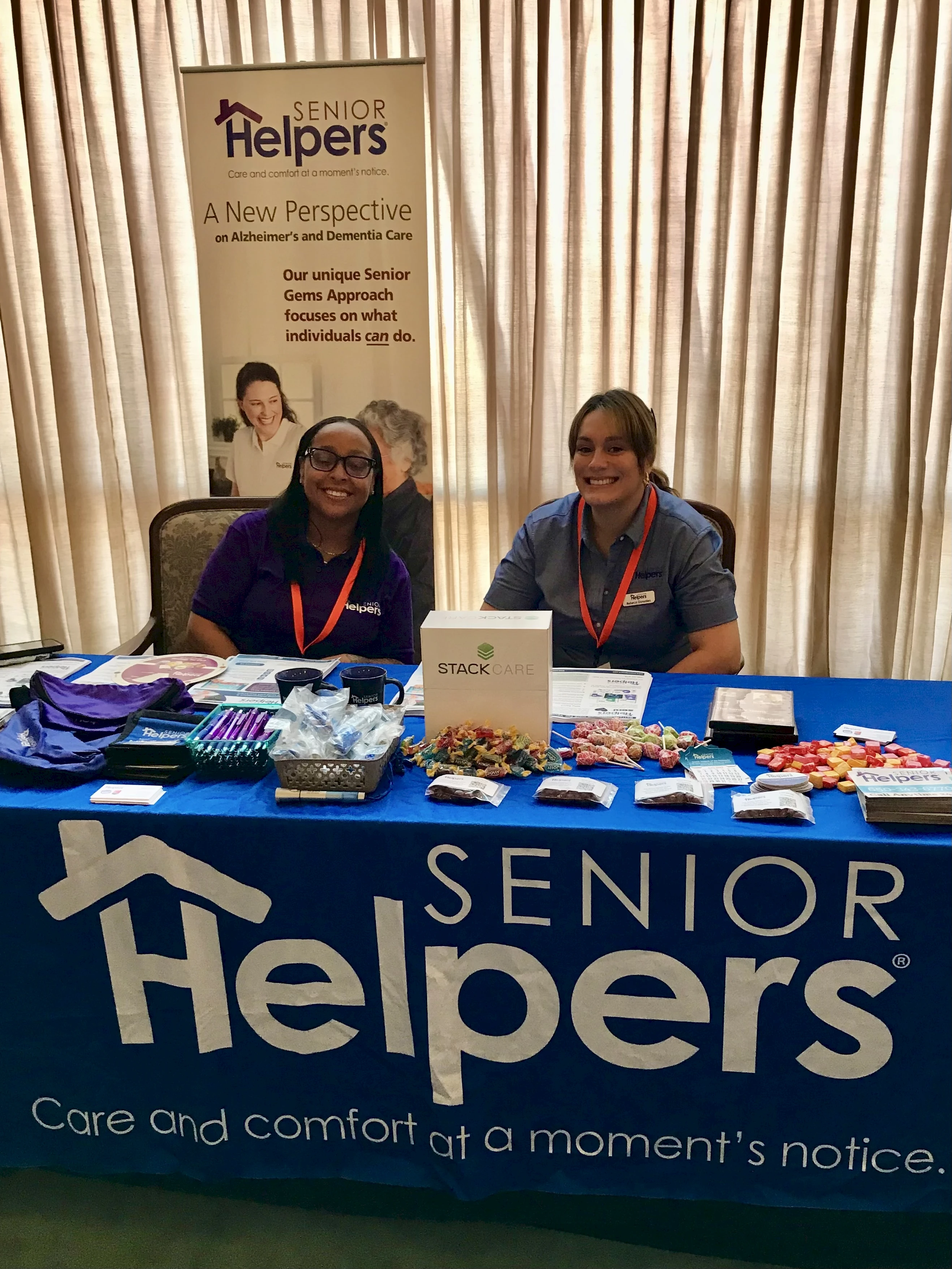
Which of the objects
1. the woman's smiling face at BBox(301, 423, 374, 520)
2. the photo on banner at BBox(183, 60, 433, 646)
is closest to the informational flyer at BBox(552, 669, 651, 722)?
the woman's smiling face at BBox(301, 423, 374, 520)

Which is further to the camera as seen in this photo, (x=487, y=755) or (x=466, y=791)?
(x=487, y=755)

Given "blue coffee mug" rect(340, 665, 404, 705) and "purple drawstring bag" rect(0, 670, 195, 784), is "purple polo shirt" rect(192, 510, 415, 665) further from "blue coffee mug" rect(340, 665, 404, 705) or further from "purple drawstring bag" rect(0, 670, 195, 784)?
"blue coffee mug" rect(340, 665, 404, 705)

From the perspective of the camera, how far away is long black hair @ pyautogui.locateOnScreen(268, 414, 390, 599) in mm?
2482

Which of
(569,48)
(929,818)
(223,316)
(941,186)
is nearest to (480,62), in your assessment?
(569,48)

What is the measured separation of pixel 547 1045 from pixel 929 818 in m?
0.65

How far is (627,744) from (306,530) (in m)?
1.24

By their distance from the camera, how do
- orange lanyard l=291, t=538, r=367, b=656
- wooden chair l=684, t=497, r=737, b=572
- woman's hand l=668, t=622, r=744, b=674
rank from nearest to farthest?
woman's hand l=668, t=622, r=744, b=674 → orange lanyard l=291, t=538, r=367, b=656 → wooden chair l=684, t=497, r=737, b=572

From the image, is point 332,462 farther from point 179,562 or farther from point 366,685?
point 366,685

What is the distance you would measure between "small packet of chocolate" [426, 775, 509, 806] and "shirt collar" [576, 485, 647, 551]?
40.7 inches

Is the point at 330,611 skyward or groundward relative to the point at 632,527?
groundward

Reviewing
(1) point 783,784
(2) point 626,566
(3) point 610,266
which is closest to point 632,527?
(2) point 626,566

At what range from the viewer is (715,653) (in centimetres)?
226

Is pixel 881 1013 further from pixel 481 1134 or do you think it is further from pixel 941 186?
pixel 941 186

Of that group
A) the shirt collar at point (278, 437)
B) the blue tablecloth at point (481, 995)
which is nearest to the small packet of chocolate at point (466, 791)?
the blue tablecloth at point (481, 995)
